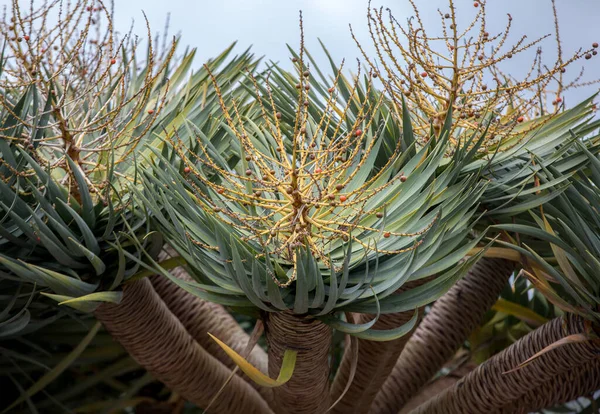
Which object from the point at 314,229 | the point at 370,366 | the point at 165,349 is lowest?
the point at 370,366

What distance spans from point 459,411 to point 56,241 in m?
0.72

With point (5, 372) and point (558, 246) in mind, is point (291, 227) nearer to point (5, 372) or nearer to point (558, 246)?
point (558, 246)

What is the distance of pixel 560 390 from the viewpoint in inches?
53.8

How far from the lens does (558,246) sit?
1.13 metres

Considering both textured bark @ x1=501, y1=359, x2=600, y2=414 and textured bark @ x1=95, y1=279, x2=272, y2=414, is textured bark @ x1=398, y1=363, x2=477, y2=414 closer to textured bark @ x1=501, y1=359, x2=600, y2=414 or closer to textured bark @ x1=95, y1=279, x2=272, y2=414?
textured bark @ x1=501, y1=359, x2=600, y2=414

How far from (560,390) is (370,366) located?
0.34 meters

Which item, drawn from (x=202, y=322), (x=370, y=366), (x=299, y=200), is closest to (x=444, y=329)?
(x=370, y=366)

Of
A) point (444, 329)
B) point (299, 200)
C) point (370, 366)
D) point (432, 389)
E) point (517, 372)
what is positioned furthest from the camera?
point (432, 389)

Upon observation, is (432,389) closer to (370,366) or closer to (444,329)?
(444,329)

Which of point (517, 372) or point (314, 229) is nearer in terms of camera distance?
point (314, 229)

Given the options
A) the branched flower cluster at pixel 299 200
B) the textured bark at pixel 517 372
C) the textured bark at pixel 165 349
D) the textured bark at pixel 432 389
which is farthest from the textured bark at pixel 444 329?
the branched flower cluster at pixel 299 200

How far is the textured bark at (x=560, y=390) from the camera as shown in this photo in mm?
1350

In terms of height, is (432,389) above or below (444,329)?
below

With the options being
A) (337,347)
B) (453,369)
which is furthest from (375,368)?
(337,347)
